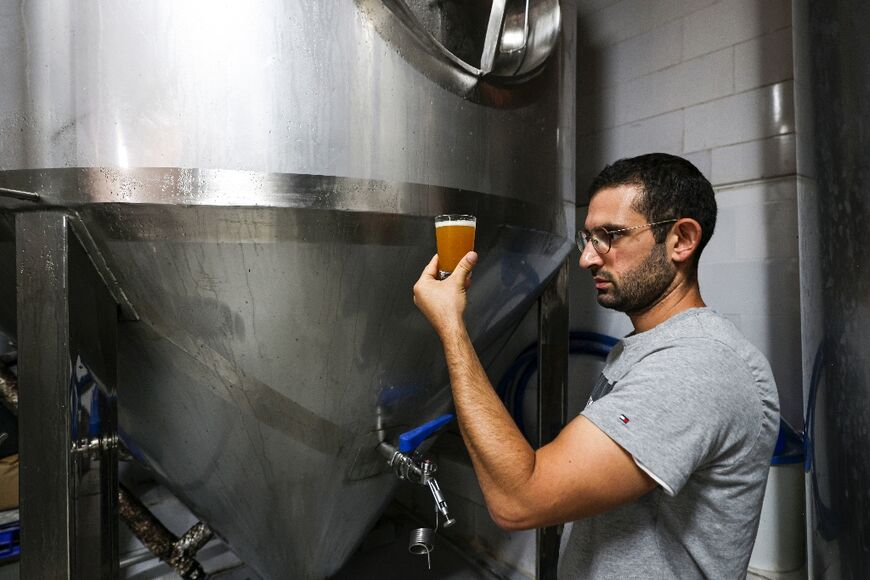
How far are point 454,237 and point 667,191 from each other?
0.34 metres

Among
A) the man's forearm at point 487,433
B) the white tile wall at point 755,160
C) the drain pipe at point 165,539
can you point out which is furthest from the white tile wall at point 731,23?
the drain pipe at point 165,539

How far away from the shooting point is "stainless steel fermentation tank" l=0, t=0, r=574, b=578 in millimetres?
751

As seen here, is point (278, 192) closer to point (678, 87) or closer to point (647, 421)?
point (647, 421)

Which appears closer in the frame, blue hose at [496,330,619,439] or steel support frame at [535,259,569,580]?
steel support frame at [535,259,569,580]

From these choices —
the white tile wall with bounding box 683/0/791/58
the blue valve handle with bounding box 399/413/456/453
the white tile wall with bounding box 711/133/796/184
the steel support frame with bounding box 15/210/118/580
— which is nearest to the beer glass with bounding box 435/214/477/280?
the blue valve handle with bounding box 399/413/456/453

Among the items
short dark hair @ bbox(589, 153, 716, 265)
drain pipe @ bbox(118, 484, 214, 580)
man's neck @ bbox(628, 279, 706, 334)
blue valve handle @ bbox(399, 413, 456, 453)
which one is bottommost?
drain pipe @ bbox(118, 484, 214, 580)

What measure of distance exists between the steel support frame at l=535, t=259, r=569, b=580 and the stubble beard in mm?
540

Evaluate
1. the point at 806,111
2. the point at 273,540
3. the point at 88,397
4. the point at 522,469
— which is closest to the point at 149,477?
the point at 273,540

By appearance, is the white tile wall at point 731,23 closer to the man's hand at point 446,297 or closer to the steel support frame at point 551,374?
the steel support frame at point 551,374

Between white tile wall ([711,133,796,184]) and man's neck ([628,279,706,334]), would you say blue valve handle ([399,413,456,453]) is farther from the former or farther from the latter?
white tile wall ([711,133,796,184])

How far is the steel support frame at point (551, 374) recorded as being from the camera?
1383 mm

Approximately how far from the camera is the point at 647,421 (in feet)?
2.07

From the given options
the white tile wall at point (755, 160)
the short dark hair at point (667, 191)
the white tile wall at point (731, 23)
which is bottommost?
the short dark hair at point (667, 191)

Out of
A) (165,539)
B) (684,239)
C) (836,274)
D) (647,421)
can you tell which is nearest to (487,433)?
(647,421)
